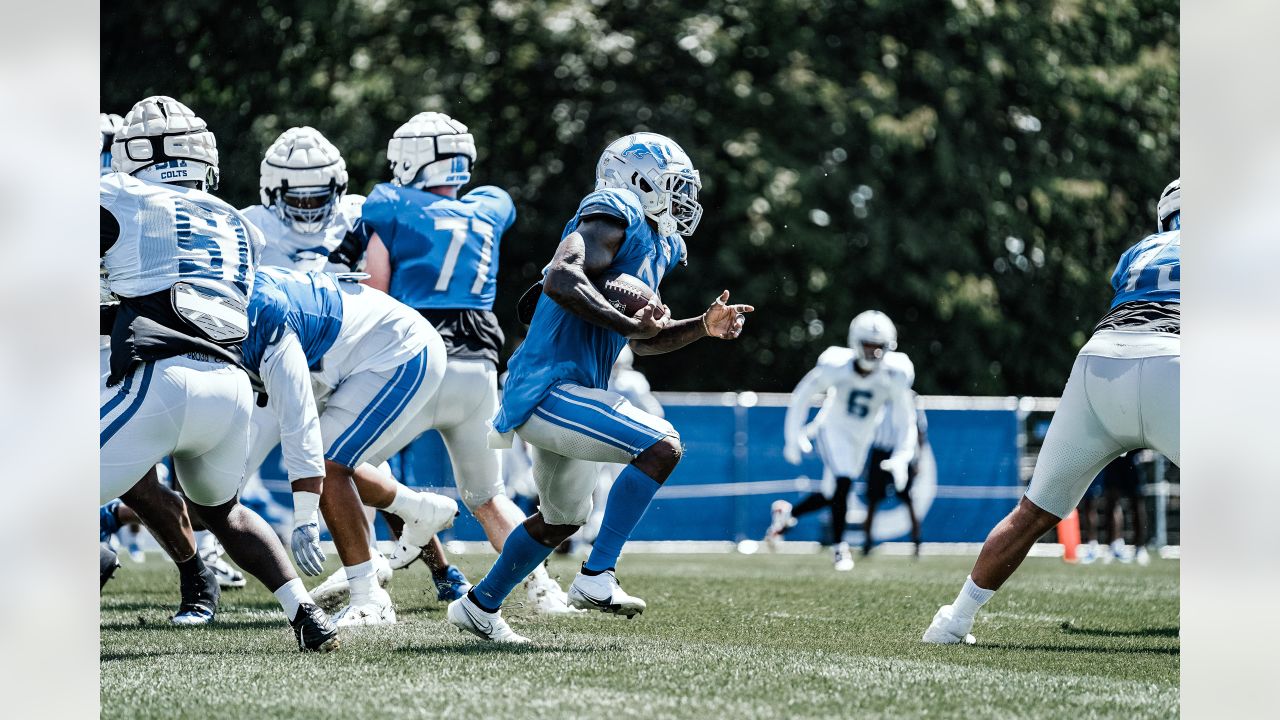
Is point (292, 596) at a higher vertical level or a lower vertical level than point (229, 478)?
lower

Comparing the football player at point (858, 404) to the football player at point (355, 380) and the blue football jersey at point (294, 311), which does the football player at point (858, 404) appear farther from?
the blue football jersey at point (294, 311)

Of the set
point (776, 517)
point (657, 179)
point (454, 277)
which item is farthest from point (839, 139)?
point (657, 179)

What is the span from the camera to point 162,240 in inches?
202

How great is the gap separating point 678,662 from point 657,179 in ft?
5.17

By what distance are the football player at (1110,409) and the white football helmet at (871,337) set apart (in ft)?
20.5

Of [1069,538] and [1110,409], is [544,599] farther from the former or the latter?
[1069,538]

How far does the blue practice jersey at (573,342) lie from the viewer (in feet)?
17.6

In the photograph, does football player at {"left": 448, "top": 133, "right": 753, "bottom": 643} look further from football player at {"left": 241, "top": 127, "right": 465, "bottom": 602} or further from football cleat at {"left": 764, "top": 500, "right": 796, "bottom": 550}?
football cleat at {"left": 764, "top": 500, "right": 796, "bottom": 550}

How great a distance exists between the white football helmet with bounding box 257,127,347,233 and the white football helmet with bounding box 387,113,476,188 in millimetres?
538

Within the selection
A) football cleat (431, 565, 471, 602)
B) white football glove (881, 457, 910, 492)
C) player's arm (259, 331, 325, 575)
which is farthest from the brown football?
white football glove (881, 457, 910, 492)

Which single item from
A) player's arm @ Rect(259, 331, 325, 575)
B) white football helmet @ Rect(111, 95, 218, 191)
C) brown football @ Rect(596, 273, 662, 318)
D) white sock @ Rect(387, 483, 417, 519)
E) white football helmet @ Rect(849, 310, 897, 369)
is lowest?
white sock @ Rect(387, 483, 417, 519)

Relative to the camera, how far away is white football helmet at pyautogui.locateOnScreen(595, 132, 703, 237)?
5.56 m
